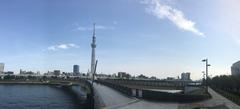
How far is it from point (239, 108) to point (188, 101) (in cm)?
1000

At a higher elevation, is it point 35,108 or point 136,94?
point 136,94

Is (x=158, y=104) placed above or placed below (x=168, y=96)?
below

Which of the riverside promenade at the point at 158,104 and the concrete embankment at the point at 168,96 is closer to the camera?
the riverside promenade at the point at 158,104

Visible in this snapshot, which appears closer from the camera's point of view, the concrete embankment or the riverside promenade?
the riverside promenade

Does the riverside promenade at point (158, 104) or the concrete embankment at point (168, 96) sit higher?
the concrete embankment at point (168, 96)

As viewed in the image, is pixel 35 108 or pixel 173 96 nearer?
pixel 173 96

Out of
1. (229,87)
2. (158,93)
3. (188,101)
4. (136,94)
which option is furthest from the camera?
(229,87)

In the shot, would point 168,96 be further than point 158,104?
Yes

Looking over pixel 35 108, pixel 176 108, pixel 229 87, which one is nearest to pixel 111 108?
pixel 176 108

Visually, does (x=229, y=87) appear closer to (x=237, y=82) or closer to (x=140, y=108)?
(x=237, y=82)

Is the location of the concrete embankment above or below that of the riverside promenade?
above

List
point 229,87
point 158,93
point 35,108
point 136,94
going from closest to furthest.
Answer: point 158,93 → point 136,94 → point 35,108 → point 229,87

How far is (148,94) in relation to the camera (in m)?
63.3

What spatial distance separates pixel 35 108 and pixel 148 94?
45693mm
